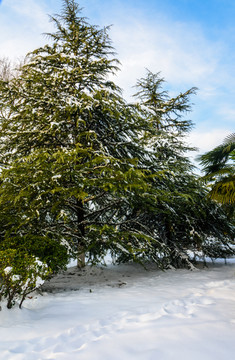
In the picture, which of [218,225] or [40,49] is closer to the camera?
[40,49]

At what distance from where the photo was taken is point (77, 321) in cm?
369

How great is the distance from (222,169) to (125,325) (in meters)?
4.75

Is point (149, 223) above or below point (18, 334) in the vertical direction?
above

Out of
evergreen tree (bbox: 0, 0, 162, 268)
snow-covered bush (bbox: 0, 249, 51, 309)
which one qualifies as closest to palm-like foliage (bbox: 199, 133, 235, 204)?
evergreen tree (bbox: 0, 0, 162, 268)

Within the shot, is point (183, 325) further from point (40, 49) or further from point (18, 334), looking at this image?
point (40, 49)

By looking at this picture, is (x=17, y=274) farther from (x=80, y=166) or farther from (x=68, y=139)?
Answer: (x=68, y=139)

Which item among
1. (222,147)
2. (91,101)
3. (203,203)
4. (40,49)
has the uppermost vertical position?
(40,49)

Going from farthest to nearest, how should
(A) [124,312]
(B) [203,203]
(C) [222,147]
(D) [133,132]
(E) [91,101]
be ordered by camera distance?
(B) [203,203] → (D) [133,132] → (C) [222,147] → (E) [91,101] → (A) [124,312]

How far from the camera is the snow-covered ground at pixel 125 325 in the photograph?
2732 millimetres

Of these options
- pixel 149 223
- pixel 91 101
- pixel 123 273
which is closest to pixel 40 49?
pixel 91 101

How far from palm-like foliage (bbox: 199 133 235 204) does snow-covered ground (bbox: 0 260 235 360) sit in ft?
7.21

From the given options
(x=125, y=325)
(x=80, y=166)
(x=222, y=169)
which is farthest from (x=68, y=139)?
(x=125, y=325)

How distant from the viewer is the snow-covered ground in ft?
8.96

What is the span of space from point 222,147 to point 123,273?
213 inches
